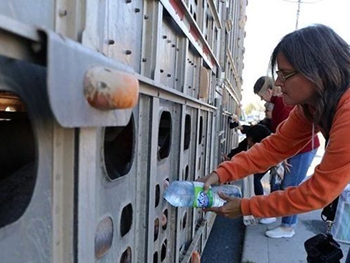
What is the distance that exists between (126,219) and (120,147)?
1.17 feet

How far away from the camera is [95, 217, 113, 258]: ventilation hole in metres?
1.32

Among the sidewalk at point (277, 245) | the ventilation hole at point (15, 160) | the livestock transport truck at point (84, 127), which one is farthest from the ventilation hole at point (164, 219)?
the sidewalk at point (277, 245)

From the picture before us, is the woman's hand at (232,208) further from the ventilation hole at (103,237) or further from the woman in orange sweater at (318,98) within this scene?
the ventilation hole at (103,237)

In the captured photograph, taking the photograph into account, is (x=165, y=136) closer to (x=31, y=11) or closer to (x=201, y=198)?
(x=201, y=198)

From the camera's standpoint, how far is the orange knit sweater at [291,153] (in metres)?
1.50

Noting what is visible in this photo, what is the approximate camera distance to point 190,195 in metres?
2.17

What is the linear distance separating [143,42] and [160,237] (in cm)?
124

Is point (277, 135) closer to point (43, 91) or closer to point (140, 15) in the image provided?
point (140, 15)

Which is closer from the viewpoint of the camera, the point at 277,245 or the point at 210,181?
the point at 210,181

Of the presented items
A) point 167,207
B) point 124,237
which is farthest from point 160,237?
point 124,237

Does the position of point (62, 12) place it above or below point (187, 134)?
above

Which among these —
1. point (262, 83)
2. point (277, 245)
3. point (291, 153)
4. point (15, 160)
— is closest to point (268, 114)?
point (262, 83)

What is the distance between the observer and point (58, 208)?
3.33 ft

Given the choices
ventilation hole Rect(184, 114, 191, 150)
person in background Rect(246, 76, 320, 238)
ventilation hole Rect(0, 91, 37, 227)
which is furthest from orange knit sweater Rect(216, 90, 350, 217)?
person in background Rect(246, 76, 320, 238)
